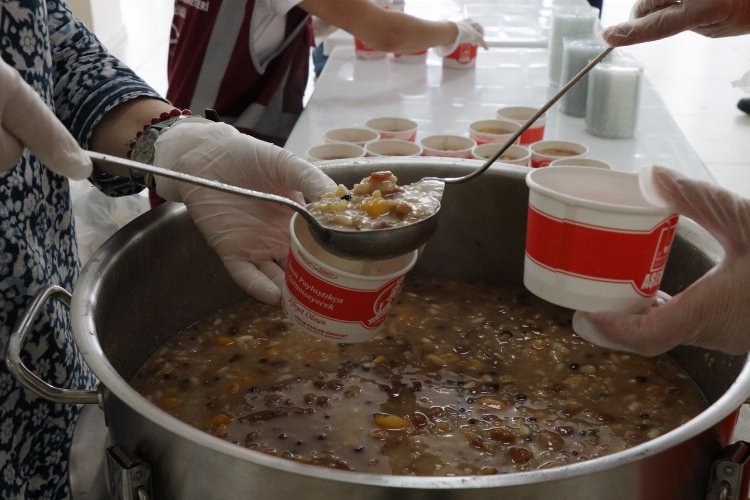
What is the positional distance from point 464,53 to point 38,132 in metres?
2.24

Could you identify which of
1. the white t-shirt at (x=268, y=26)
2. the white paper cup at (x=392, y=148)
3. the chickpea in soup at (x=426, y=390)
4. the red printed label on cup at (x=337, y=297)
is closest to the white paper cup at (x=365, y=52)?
the white t-shirt at (x=268, y=26)

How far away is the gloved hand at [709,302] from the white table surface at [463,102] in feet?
3.54

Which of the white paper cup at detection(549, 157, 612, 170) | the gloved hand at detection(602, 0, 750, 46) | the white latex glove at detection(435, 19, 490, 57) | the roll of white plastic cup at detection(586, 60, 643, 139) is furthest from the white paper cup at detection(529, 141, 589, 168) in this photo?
the white latex glove at detection(435, 19, 490, 57)

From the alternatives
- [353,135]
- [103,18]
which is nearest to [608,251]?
[353,135]

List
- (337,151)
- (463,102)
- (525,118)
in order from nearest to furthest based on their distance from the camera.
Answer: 1. (337,151)
2. (525,118)
3. (463,102)

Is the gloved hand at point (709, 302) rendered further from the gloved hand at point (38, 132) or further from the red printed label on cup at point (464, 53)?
the red printed label on cup at point (464, 53)

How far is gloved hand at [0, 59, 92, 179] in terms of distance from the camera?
76cm

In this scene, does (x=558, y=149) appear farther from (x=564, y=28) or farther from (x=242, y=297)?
(x=242, y=297)

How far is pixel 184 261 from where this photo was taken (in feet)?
4.30

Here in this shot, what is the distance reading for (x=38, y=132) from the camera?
77cm

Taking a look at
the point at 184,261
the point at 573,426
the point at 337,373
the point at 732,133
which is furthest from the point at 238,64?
the point at 732,133

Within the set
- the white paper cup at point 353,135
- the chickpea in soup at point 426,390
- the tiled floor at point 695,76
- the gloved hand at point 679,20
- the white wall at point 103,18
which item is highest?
the gloved hand at point 679,20

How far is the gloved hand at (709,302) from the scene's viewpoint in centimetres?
98

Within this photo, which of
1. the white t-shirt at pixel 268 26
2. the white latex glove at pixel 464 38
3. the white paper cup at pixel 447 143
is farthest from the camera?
the white latex glove at pixel 464 38
